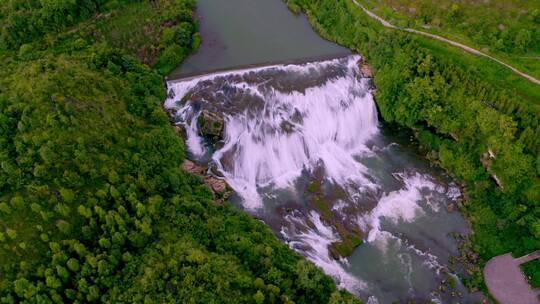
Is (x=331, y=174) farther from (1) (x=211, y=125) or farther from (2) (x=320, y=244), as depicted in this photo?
(1) (x=211, y=125)

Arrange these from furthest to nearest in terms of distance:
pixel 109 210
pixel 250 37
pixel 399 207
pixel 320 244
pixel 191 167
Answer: pixel 250 37, pixel 399 207, pixel 191 167, pixel 320 244, pixel 109 210

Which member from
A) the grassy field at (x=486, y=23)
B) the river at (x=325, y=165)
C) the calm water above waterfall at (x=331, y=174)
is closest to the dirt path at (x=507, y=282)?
the river at (x=325, y=165)

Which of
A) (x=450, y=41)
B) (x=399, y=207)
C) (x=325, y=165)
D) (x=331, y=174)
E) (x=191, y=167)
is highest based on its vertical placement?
(x=450, y=41)

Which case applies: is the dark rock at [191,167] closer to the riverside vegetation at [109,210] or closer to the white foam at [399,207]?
the riverside vegetation at [109,210]

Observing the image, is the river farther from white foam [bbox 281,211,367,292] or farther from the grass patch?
the grass patch

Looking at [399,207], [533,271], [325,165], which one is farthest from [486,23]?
[533,271]
